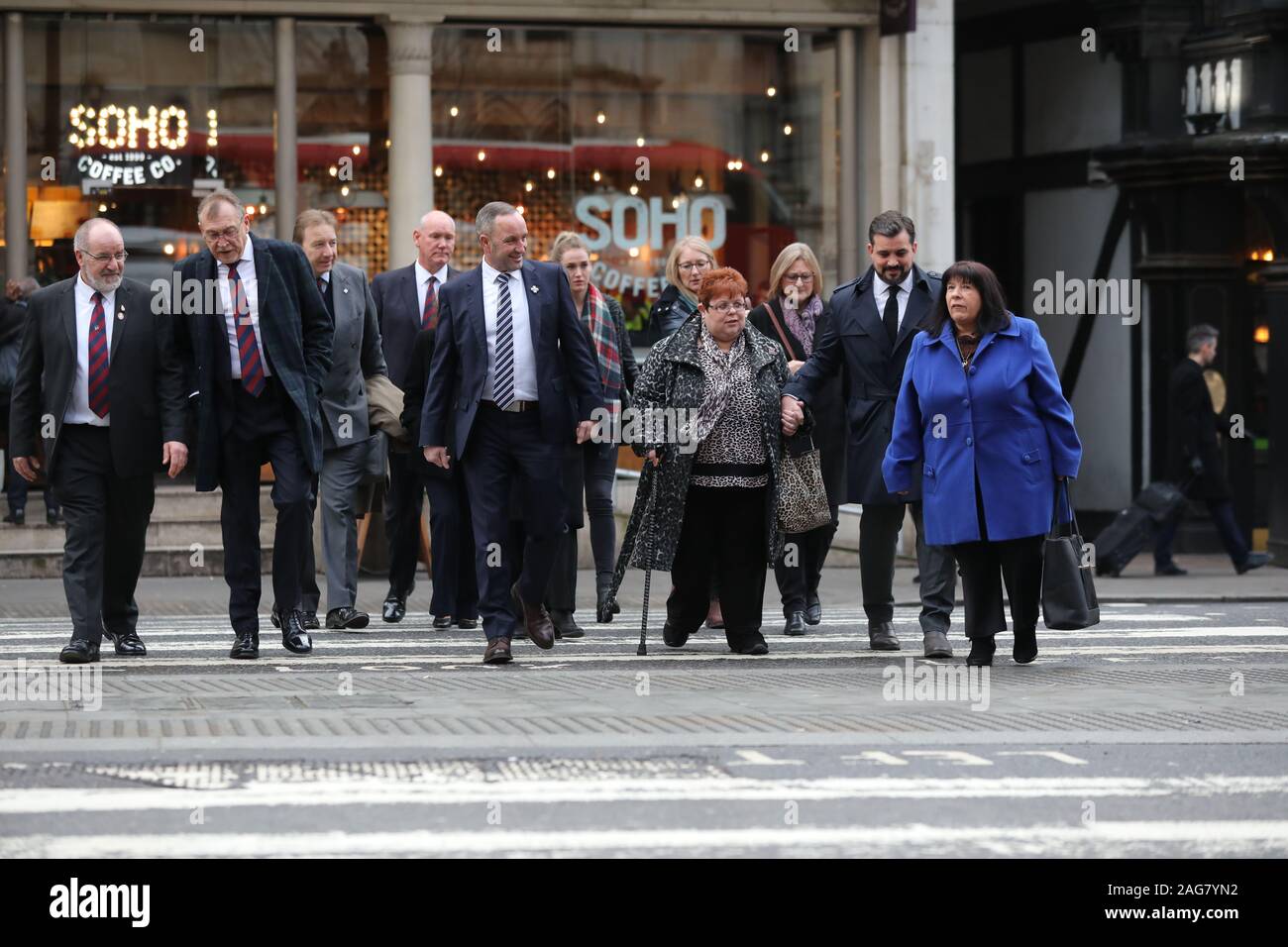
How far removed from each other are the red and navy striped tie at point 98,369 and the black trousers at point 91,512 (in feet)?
0.35

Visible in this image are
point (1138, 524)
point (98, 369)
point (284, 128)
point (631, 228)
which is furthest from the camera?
point (631, 228)

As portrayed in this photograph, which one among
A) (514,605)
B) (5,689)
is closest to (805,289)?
(514,605)

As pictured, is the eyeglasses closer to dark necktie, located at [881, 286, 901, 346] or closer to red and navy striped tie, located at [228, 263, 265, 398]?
red and navy striped tie, located at [228, 263, 265, 398]

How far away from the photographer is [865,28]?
18953 millimetres

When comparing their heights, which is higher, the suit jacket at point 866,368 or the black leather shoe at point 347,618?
the suit jacket at point 866,368

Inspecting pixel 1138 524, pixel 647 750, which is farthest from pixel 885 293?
pixel 1138 524

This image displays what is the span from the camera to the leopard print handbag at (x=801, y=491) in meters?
10.4

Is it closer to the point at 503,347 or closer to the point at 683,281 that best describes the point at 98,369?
the point at 503,347

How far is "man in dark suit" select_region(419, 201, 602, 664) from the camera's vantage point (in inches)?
387

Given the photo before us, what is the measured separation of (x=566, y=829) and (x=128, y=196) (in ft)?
40.6

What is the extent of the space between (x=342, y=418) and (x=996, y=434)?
147 inches

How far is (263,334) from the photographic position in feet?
32.9

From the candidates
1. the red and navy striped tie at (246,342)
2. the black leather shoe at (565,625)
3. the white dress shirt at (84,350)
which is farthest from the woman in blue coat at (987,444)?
the white dress shirt at (84,350)

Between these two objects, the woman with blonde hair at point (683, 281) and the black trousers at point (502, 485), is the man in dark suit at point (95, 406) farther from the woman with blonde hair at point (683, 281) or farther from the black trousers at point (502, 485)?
the woman with blonde hair at point (683, 281)
